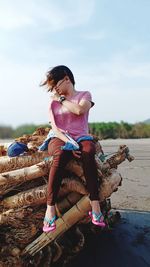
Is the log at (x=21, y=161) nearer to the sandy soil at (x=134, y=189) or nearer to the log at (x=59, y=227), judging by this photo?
the log at (x=59, y=227)

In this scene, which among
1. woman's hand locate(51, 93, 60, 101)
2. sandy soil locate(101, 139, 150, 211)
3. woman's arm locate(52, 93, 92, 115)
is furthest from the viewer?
sandy soil locate(101, 139, 150, 211)

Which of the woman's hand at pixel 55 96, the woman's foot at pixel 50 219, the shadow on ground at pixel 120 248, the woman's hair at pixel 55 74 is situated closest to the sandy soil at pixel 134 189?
the shadow on ground at pixel 120 248

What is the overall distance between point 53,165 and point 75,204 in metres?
0.45

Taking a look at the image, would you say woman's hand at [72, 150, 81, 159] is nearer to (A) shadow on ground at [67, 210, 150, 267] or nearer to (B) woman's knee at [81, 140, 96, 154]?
(B) woman's knee at [81, 140, 96, 154]

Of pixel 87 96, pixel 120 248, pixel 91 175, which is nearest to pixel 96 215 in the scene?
pixel 91 175

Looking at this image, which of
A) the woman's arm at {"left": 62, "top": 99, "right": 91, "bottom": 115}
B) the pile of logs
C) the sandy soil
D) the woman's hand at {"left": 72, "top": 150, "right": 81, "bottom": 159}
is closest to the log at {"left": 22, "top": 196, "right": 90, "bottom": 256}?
the pile of logs

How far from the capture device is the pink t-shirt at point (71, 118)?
11.1ft

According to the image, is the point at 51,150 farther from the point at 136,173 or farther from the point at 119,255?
the point at 136,173

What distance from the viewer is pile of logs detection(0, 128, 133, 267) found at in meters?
3.28

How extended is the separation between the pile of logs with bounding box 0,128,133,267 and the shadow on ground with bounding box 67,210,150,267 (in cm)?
57

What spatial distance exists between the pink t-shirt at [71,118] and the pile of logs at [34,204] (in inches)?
10.8

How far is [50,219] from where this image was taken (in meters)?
3.16

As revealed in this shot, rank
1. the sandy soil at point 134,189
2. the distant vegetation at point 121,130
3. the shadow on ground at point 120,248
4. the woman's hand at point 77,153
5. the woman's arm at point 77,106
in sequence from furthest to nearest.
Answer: the distant vegetation at point 121,130 → the sandy soil at point 134,189 → the shadow on ground at point 120,248 → the woman's arm at point 77,106 → the woman's hand at point 77,153

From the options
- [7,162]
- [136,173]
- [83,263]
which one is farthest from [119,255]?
[136,173]
